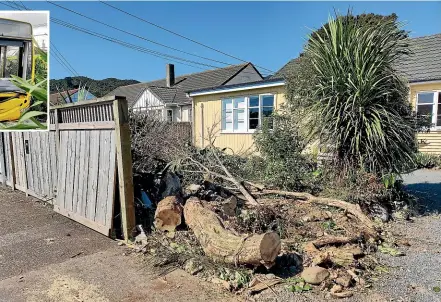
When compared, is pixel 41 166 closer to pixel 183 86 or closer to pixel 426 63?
pixel 426 63

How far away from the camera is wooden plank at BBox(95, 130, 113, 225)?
17.4ft

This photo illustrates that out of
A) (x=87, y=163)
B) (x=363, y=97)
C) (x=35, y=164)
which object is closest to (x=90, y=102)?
(x=87, y=163)

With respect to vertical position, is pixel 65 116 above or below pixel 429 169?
above

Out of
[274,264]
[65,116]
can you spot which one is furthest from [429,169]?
[65,116]

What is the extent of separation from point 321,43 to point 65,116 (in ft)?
16.2

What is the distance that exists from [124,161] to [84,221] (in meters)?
1.62

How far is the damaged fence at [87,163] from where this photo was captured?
200 inches

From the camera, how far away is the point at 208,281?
3873 millimetres

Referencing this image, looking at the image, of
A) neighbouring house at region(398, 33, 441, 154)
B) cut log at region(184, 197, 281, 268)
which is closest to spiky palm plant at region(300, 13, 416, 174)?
cut log at region(184, 197, 281, 268)

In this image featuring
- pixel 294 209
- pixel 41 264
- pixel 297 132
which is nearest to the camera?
pixel 41 264

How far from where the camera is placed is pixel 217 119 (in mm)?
16500

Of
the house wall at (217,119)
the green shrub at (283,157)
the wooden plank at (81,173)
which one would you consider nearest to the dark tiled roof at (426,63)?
the house wall at (217,119)

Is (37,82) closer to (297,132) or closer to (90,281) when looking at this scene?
(90,281)

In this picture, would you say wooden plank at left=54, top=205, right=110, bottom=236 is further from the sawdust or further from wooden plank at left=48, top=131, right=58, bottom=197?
the sawdust
